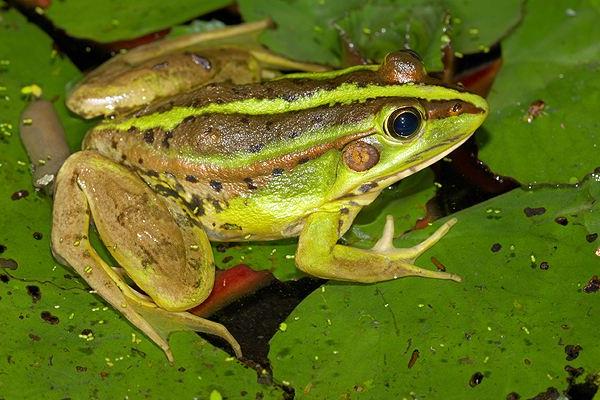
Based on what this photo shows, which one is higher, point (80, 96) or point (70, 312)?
point (80, 96)

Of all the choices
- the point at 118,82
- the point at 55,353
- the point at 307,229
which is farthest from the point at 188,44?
the point at 55,353

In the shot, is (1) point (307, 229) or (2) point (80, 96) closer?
(1) point (307, 229)

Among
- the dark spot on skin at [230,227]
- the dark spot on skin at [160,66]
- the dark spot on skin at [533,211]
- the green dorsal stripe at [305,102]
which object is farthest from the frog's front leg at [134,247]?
the dark spot on skin at [533,211]

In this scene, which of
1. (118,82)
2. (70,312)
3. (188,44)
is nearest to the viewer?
(70,312)

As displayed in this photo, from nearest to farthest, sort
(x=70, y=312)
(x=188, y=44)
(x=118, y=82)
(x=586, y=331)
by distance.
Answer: (x=586, y=331), (x=70, y=312), (x=118, y=82), (x=188, y=44)

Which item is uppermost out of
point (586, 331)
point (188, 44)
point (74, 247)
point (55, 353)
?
point (188, 44)

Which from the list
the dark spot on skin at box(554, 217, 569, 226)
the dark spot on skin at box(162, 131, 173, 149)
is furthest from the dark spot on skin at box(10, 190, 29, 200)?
the dark spot on skin at box(554, 217, 569, 226)

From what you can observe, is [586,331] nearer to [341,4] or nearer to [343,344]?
[343,344]

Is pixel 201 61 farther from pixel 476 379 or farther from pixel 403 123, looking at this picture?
pixel 476 379
